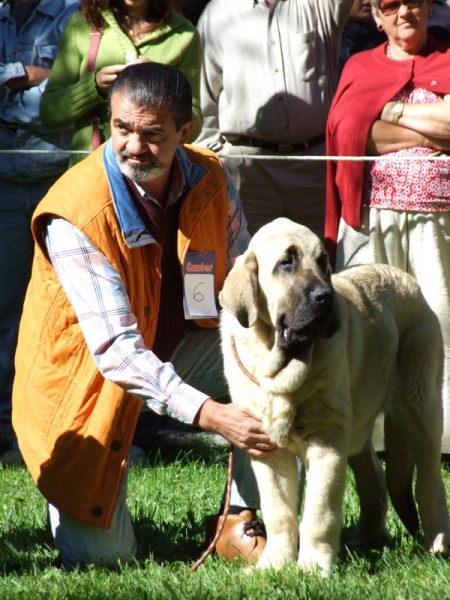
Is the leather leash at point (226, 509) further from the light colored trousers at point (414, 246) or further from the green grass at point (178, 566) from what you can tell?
the light colored trousers at point (414, 246)

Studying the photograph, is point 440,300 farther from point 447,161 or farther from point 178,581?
point 178,581

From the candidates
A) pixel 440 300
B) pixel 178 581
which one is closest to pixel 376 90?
pixel 440 300

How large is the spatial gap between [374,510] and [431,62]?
7.96 ft

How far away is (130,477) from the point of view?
5.21 metres

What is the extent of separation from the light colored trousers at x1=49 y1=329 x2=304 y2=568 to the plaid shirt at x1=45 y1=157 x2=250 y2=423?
0.64m

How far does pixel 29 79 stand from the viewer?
5836 mm

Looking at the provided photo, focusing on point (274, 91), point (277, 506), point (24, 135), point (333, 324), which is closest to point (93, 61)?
point (24, 135)

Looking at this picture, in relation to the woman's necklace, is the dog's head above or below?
below

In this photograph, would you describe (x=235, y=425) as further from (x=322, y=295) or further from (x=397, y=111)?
(x=397, y=111)

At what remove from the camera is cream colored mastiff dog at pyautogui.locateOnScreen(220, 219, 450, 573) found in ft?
11.2

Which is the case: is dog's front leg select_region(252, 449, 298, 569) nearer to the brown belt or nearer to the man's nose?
the man's nose

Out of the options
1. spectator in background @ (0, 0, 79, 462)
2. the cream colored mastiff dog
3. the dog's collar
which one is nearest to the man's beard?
the cream colored mastiff dog

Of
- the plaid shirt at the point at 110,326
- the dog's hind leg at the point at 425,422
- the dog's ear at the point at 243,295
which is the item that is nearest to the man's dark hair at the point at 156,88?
the plaid shirt at the point at 110,326

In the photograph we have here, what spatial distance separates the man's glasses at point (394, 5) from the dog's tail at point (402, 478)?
2248mm
